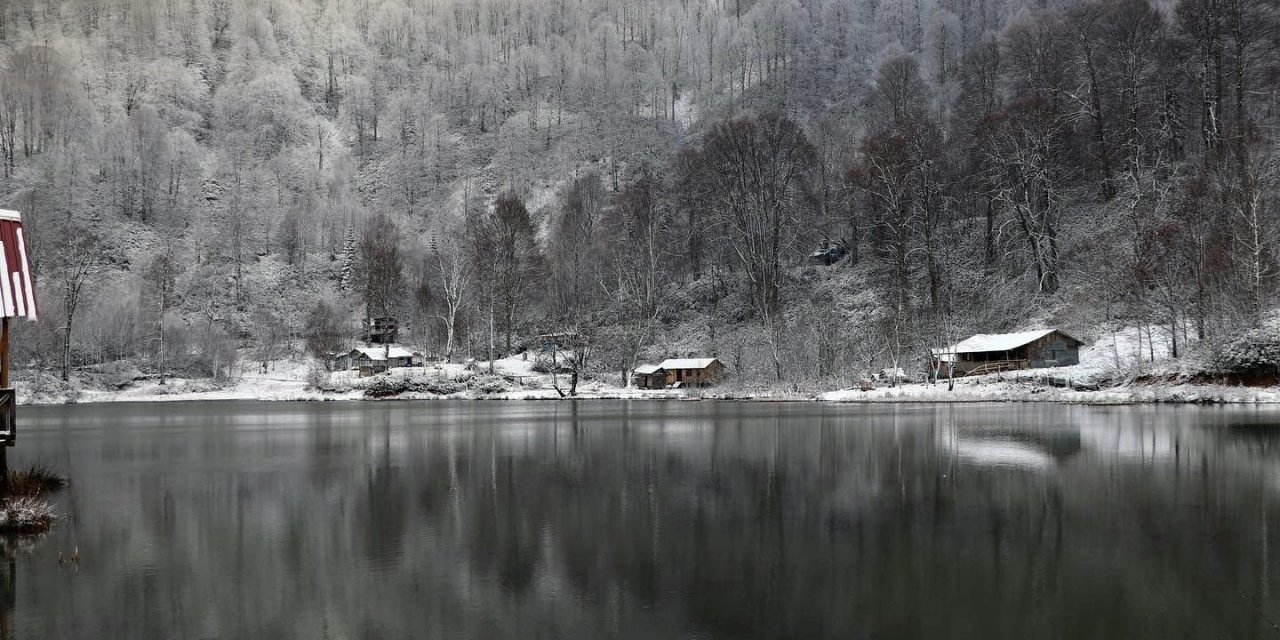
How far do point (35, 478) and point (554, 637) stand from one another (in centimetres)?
1670

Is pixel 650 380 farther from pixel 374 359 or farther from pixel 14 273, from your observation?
pixel 14 273

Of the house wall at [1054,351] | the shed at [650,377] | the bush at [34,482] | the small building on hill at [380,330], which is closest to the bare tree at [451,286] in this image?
the small building on hill at [380,330]

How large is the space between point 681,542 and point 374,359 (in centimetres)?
7588

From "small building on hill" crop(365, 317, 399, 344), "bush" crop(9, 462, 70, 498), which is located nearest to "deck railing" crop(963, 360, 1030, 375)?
"bush" crop(9, 462, 70, 498)

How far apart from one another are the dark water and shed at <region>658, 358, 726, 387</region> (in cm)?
3857

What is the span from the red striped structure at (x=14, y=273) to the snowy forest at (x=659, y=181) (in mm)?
46244

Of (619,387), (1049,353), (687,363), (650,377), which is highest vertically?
(1049,353)

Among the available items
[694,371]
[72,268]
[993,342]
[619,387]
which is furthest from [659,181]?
[72,268]

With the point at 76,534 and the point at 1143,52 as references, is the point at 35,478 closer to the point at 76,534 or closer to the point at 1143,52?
A: the point at 76,534

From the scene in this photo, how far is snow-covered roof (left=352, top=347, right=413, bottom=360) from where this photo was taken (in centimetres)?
8331

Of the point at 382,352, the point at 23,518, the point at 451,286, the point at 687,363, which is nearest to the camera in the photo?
the point at 23,518

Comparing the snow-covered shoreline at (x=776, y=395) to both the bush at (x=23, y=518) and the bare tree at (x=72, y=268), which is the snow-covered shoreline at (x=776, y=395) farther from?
the bush at (x=23, y=518)

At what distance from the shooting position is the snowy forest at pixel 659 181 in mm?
61344

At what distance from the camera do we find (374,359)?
83250 millimetres
